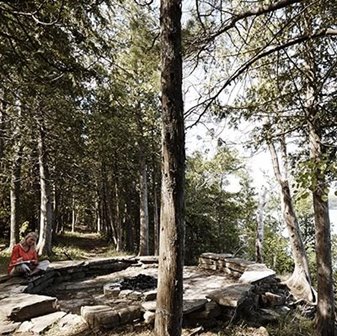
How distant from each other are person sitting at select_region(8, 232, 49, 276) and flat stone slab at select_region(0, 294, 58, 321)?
1.40 m

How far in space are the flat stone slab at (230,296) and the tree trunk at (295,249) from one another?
11.3 feet

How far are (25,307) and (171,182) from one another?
8.80 ft

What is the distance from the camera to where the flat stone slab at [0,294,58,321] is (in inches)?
160

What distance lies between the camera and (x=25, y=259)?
6.07 meters

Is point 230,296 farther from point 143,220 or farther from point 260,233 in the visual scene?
point 260,233

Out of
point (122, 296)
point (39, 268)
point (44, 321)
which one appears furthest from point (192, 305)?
point (39, 268)

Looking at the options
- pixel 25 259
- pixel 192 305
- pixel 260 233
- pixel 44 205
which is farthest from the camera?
pixel 260 233

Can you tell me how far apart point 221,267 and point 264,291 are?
184 cm

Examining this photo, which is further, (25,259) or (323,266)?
(25,259)

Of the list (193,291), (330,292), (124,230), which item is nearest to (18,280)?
(193,291)

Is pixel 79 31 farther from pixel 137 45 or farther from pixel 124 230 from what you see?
pixel 124 230

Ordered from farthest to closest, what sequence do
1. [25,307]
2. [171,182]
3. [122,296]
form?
[122,296], [25,307], [171,182]

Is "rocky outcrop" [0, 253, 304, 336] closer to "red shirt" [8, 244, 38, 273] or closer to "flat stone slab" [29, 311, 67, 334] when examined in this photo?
"flat stone slab" [29, 311, 67, 334]

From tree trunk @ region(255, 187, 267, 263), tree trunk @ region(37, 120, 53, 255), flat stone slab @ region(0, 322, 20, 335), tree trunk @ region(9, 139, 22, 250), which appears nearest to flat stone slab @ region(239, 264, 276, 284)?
flat stone slab @ region(0, 322, 20, 335)
